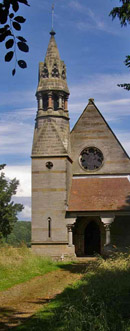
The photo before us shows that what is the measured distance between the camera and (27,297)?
11.9m

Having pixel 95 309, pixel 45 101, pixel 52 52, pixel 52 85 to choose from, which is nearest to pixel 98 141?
pixel 45 101

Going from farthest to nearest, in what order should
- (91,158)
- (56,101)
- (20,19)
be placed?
(91,158), (56,101), (20,19)

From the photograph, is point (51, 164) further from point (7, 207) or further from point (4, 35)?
point (4, 35)

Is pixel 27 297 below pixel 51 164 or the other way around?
below

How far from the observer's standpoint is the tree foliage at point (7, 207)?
3638cm

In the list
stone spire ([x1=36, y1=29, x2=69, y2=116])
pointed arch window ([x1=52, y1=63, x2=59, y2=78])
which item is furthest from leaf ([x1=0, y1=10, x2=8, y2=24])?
pointed arch window ([x1=52, y1=63, x2=59, y2=78])

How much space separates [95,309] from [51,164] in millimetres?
18022

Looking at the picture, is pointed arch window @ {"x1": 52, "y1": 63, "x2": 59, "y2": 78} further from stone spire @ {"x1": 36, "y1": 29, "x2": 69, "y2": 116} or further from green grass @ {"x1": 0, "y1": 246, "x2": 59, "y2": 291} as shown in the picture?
green grass @ {"x1": 0, "y1": 246, "x2": 59, "y2": 291}

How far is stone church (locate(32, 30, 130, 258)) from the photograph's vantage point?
25312 millimetres

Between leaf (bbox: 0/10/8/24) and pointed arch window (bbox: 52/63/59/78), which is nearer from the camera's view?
leaf (bbox: 0/10/8/24)

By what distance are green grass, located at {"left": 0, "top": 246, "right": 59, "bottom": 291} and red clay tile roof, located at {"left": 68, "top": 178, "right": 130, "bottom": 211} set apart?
599 centimetres

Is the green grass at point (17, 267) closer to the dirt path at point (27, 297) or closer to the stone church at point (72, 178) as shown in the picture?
the dirt path at point (27, 297)

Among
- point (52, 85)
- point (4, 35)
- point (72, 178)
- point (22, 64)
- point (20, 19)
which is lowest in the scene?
point (22, 64)

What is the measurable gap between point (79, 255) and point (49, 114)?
884 centimetres
